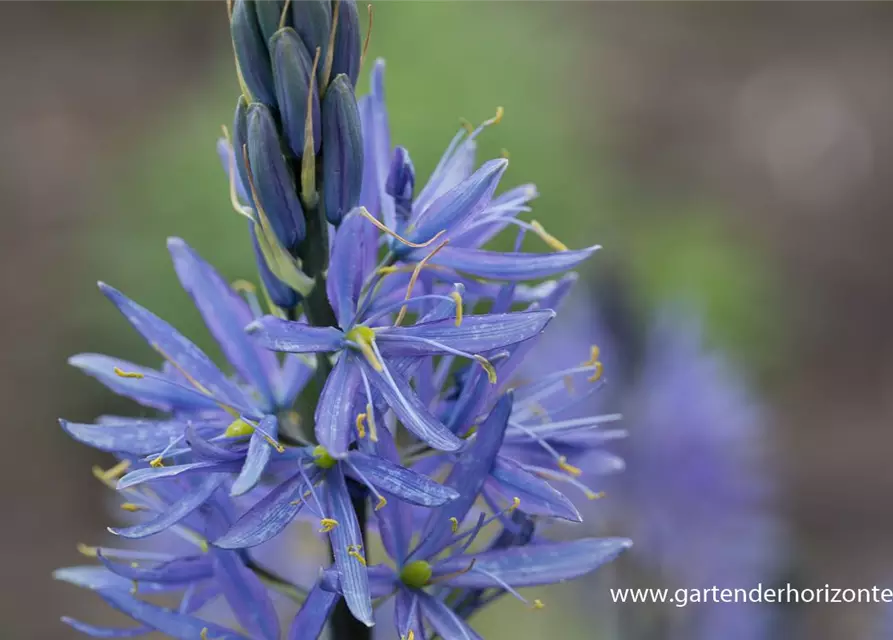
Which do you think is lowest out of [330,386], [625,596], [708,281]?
[625,596]

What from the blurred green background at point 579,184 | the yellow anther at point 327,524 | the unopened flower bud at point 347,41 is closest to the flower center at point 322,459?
the yellow anther at point 327,524

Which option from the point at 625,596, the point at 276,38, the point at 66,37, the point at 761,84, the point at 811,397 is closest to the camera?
the point at 276,38

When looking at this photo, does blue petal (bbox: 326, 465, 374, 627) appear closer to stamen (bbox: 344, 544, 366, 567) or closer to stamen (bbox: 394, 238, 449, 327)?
stamen (bbox: 344, 544, 366, 567)

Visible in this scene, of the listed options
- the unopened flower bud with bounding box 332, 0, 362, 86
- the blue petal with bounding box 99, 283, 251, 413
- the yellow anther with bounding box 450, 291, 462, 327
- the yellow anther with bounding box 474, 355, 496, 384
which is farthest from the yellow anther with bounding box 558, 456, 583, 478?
the unopened flower bud with bounding box 332, 0, 362, 86

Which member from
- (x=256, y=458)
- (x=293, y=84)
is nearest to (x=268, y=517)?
(x=256, y=458)

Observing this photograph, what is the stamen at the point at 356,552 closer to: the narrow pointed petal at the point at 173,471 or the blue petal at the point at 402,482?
the blue petal at the point at 402,482

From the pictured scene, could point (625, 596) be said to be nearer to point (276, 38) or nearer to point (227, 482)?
point (227, 482)

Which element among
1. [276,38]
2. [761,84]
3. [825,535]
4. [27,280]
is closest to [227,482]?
[276,38]
